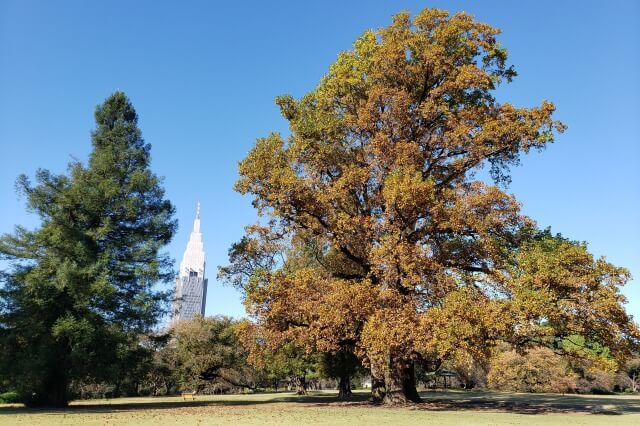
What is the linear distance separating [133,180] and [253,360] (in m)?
13.4

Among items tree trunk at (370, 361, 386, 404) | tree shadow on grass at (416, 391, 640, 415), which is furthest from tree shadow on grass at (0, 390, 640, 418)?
tree trunk at (370, 361, 386, 404)

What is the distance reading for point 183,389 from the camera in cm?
6188

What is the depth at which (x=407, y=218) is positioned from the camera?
21406mm

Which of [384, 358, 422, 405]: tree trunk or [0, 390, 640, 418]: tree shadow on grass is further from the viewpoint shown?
[384, 358, 422, 405]: tree trunk

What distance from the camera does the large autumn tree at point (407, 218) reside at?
18219 millimetres

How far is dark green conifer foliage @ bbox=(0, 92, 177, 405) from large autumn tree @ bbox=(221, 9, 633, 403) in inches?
243

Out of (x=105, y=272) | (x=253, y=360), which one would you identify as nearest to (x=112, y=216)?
(x=105, y=272)

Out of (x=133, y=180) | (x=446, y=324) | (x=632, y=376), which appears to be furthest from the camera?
(x=632, y=376)

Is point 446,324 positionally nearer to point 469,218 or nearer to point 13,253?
point 469,218

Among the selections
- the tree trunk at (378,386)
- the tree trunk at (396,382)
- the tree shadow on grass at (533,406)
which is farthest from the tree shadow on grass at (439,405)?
the tree trunk at (396,382)

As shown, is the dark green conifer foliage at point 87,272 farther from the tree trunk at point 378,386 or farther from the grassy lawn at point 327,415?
the tree trunk at point 378,386

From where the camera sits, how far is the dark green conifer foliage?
78.8 ft

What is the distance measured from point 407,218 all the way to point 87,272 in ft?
54.2

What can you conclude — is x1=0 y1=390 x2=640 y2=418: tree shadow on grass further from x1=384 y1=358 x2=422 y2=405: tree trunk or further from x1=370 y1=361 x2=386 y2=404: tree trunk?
x1=384 y1=358 x2=422 y2=405: tree trunk
